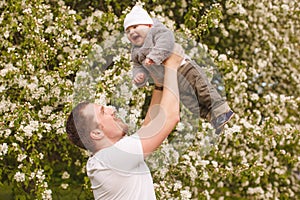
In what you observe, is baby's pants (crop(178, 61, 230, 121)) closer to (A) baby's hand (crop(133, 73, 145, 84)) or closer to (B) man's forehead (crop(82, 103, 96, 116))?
(A) baby's hand (crop(133, 73, 145, 84))

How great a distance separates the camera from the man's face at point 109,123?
7.05ft

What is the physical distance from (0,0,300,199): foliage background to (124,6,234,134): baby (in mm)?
692

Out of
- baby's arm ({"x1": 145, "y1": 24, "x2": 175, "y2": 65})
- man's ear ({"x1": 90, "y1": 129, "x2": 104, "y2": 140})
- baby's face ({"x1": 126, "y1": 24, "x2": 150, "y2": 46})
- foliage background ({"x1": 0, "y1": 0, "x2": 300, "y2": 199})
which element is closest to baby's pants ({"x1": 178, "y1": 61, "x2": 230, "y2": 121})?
baby's arm ({"x1": 145, "y1": 24, "x2": 175, "y2": 65})

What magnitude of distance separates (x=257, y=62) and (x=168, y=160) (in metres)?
4.49

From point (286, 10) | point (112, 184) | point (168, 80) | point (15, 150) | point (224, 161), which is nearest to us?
point (168, 80)

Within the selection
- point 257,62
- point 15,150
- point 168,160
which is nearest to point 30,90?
point 15,150

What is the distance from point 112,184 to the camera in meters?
2.21

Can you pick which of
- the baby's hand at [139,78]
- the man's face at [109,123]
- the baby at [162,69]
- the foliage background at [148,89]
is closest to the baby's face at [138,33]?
the baby at [162,69]

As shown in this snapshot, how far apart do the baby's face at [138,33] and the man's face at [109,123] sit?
28 cm

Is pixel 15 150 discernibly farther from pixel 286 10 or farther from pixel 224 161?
pixel 286 10

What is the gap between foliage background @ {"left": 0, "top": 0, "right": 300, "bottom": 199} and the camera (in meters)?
4.65

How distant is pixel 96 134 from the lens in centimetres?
218

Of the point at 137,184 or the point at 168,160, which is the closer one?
the point at 137,184

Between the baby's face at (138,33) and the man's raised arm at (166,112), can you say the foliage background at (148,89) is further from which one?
the man's raised arm at (166,112)
